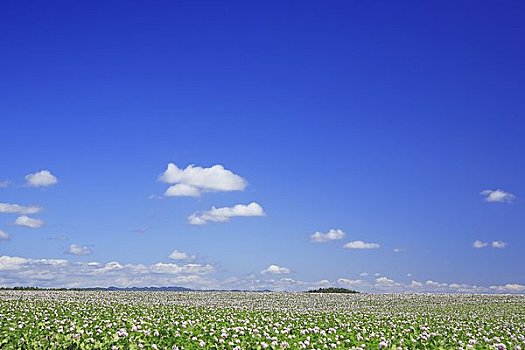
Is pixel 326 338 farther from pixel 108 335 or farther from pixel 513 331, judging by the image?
pixel 513 331

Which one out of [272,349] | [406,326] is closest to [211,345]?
[272,349]

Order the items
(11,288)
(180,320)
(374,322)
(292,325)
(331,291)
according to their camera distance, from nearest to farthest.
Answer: (292,325) → (180,320) → (374,322) → (11,288) → (331,291)

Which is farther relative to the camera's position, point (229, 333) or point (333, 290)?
point (333, 290)

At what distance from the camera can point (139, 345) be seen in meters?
16.6

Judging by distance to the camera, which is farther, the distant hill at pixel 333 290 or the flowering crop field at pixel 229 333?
the distant hill at pixel 333 290

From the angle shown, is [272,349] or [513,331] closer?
[272,349]

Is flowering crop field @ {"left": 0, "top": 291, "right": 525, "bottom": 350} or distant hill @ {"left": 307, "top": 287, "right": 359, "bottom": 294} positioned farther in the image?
distant hill @ {"left": 307, "top": 287, "right": 359, "bottom": 294}

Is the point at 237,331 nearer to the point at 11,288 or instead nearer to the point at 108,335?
the point at 108,335

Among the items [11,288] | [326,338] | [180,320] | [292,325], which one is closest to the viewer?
[326,338]

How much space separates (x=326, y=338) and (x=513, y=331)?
939cm

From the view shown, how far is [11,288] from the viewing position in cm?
5712

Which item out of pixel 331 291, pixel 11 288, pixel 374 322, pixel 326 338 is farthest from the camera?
pixel 331 291

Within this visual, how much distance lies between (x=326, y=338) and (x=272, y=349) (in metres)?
2.81

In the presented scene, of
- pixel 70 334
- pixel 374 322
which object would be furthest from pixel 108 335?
pixel 374 322
